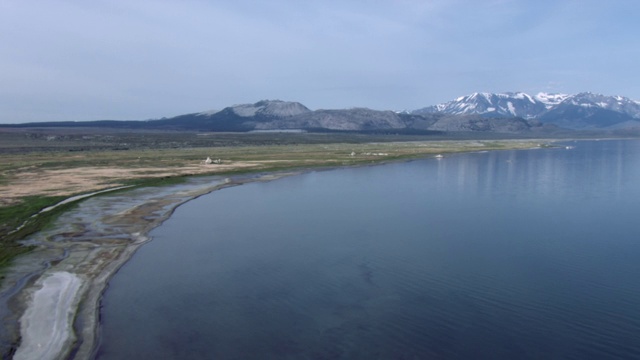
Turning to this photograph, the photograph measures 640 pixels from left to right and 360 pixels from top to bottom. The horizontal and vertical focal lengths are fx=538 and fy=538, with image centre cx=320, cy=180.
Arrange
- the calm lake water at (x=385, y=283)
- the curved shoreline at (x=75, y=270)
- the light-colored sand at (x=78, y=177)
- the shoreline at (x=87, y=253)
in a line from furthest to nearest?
1. the light-colored sand at (x=78, y=177)
2. the shoreline at (x=87, y=253)
3. the curved shoreline at (x=75, y=270)
4. the calm lake water at (x=385, y=283)

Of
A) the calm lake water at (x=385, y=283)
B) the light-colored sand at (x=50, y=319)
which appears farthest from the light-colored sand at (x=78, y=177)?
the light-colored sand at (x=50, y=319)

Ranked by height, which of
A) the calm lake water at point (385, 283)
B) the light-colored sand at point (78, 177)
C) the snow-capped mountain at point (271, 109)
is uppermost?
the snow-capped mountain at point (271, 109)

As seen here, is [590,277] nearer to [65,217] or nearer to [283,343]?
[283,343]

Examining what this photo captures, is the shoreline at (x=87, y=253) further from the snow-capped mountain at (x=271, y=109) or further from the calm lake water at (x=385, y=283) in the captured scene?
the snow-capped mountain at (x=271, y=109)

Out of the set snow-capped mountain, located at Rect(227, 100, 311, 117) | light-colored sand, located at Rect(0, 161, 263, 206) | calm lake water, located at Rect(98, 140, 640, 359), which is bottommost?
calm lake water, located at Rect(98, 140, 640, 359)

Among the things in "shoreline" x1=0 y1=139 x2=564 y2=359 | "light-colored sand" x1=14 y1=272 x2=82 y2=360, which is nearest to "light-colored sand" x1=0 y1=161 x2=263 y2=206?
"shoreline" x1=0 y1=139 x2=564 y2=359

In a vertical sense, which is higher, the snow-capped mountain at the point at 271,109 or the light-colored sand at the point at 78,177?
the snow-capped mountain at the point at 271,109

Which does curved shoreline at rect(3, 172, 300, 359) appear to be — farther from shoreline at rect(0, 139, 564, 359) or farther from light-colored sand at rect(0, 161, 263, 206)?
light-colored sand at rect(0, 161, 263, 206)
